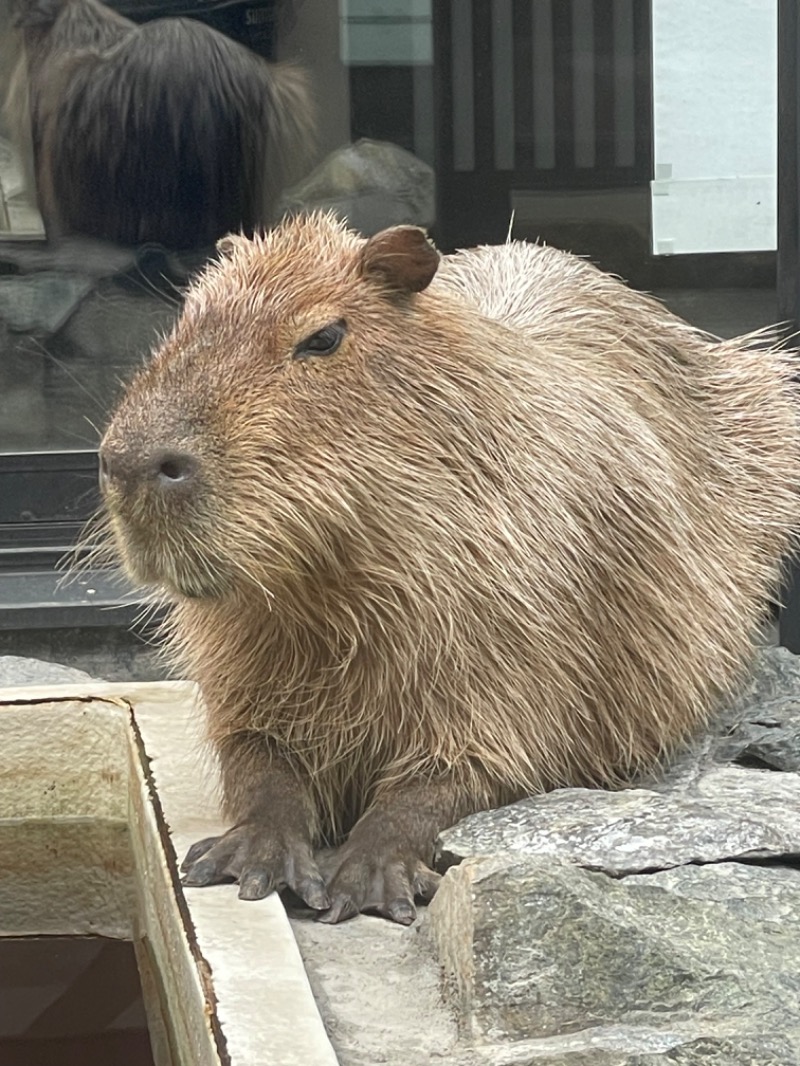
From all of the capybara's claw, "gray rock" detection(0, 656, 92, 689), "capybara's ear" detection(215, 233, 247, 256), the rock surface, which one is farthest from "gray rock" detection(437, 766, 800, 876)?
"gray rock" detection(0, 656, 92, 689)

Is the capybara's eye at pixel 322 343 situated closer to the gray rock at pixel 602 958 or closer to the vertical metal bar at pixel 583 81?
the gray rock at pixel 602 958

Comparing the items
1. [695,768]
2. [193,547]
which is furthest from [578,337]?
[193,547]

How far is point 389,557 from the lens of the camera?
2406mm

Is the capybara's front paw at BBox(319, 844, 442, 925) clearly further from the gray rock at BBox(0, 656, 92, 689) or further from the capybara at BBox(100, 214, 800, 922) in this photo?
the gray rock at BBox(0, 656, 92, 689)

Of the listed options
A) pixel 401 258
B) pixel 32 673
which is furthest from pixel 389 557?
pixel 32 673

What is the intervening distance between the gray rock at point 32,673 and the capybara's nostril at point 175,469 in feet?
4.52

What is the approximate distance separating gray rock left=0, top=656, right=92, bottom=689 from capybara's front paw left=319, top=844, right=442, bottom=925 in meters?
1.27

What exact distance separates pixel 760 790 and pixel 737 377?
1.11 metres

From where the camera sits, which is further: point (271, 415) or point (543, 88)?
point (543, 88)

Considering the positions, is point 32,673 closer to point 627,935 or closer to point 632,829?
point 632,829

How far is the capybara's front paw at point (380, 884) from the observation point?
229cm

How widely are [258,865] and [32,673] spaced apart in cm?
140

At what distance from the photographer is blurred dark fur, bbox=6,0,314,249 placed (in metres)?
4.04

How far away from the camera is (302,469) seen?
2297mm
